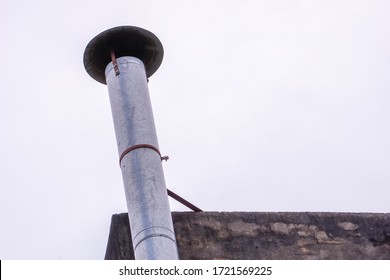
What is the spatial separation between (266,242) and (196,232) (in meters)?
0.60

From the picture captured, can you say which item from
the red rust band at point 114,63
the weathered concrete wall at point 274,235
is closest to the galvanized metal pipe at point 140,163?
the red rust band at point 114,63

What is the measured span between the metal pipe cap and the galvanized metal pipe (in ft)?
0.51

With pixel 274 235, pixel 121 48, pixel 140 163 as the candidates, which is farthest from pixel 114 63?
pixel 274 235

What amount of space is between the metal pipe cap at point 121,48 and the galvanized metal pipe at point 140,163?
0.51ft

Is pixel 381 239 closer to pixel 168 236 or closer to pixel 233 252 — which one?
pixel 233 252

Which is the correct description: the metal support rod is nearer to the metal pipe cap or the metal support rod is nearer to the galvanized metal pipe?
the galvanized metal pipe

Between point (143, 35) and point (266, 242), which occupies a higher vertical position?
point (143, 35)

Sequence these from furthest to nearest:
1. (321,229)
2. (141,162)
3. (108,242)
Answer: (321,229)
(108,242)
(141,162)

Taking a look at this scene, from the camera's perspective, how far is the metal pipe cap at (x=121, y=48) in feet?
21.5

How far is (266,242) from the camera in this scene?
257 inches

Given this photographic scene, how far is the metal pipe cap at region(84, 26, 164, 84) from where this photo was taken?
656cm

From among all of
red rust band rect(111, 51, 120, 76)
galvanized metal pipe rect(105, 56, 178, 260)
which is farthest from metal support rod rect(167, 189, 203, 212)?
red rust band rect(111, 51, 120, 76)

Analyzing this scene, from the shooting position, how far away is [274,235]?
6.57m

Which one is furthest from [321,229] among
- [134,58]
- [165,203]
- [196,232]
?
[134,58]
